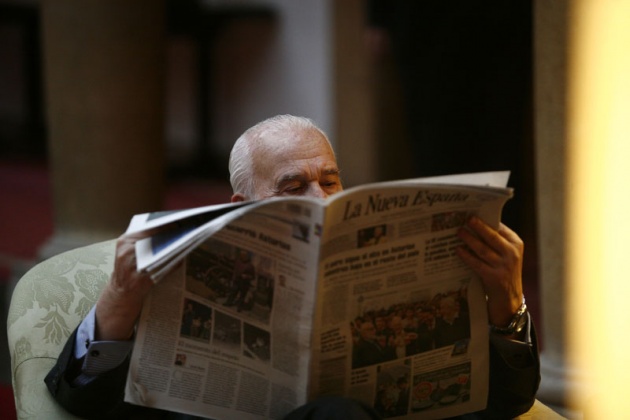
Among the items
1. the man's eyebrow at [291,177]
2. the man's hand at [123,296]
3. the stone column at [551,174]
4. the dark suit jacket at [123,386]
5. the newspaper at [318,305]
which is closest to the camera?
the newspaper at [318,305]

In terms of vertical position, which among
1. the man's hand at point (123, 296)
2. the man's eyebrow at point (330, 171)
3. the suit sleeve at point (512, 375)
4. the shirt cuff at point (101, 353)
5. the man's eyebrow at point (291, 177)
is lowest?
the suit sleeve at point (512, 375)

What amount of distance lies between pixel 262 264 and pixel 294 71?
4977 mm

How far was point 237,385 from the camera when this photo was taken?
139 centimetres

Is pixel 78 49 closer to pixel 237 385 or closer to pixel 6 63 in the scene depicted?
pixel 237 385

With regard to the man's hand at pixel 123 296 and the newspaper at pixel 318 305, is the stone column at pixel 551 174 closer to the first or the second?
the newspaper at pixel 318 305

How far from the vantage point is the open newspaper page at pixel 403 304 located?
1.26 meters

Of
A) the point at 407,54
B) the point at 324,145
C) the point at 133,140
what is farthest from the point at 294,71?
the point at 324,145

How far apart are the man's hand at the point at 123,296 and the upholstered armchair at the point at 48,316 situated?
188mm

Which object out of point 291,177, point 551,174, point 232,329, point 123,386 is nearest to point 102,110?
point 551,174

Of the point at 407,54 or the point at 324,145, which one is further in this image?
the point at 407,54

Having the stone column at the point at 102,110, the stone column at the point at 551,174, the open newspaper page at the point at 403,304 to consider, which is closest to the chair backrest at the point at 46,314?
the open newspaper page at the point at 403,304

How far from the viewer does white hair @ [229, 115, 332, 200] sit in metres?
1.74

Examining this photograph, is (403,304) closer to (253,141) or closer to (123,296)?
(123,296)

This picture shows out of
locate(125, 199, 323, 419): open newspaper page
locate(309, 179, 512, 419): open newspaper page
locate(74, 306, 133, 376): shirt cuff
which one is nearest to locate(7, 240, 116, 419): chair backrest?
locate(74, 306, 133, 376): shirt cuff
